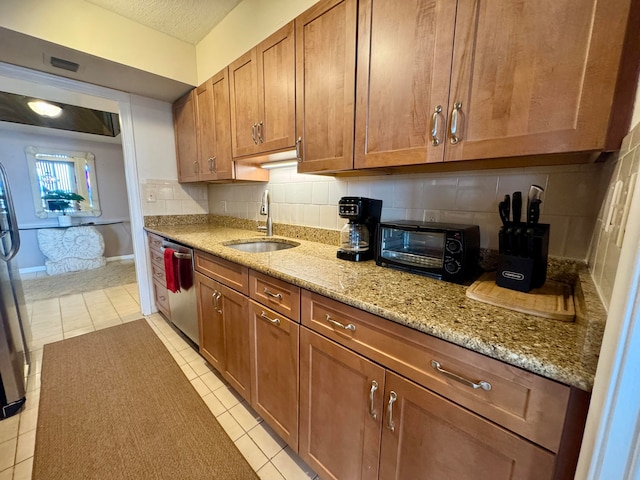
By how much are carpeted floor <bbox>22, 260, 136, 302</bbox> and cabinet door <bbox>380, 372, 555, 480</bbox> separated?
4.14 m

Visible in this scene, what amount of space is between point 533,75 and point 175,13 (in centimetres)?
229

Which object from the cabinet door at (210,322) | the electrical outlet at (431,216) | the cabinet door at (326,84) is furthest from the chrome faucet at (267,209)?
the electrical outlet at (431,216)

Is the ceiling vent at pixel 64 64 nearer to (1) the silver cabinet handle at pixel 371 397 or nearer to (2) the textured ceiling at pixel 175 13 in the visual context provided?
(2) the textured ceiling at pixel 175 13

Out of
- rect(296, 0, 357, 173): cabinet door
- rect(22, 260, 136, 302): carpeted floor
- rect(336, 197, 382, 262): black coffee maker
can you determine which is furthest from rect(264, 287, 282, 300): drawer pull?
rect(22, 260, 136, 302): carpeted floor

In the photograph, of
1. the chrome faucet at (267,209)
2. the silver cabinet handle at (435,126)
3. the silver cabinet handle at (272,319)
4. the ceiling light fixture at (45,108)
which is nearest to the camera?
the silver cabinet handle at (435,126)

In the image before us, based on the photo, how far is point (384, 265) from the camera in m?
1.18

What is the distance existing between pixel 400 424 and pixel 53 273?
5.62 m

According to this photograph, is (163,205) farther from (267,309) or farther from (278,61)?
(267,309)

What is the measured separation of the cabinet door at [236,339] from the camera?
1.37 m

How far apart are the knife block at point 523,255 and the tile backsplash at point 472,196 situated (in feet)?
0.63

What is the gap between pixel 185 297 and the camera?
2.02m

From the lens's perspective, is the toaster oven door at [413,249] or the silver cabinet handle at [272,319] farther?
the silver cabinet handle at [272,319]

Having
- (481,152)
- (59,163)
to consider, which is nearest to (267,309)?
(481,152)

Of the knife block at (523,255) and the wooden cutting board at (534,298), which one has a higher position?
the knife block at (523,255)
